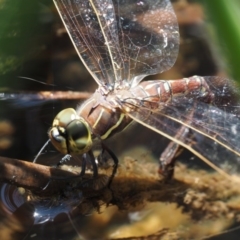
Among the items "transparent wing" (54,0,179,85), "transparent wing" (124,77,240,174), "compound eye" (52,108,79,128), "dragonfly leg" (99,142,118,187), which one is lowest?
"dragonfly leg" (99,142,118,187)

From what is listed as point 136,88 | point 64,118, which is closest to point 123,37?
point 136,88

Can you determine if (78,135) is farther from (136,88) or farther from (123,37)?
(123,37)

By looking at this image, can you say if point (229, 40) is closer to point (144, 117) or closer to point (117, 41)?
point (144, 117)

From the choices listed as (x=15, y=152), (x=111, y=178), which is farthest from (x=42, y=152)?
(x=111, y=178)

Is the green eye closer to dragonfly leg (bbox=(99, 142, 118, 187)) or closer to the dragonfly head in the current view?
the dragonfly head

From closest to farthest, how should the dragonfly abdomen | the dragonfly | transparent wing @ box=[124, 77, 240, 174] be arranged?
1. transparent wing @ box=[124, 77, 240, 174]
2. the dragonfly
3. the dragonfly abdomen

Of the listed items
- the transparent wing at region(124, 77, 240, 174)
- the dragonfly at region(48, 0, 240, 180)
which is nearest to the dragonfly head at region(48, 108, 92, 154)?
the dragonfly at region(48, 0, 240, 180)
